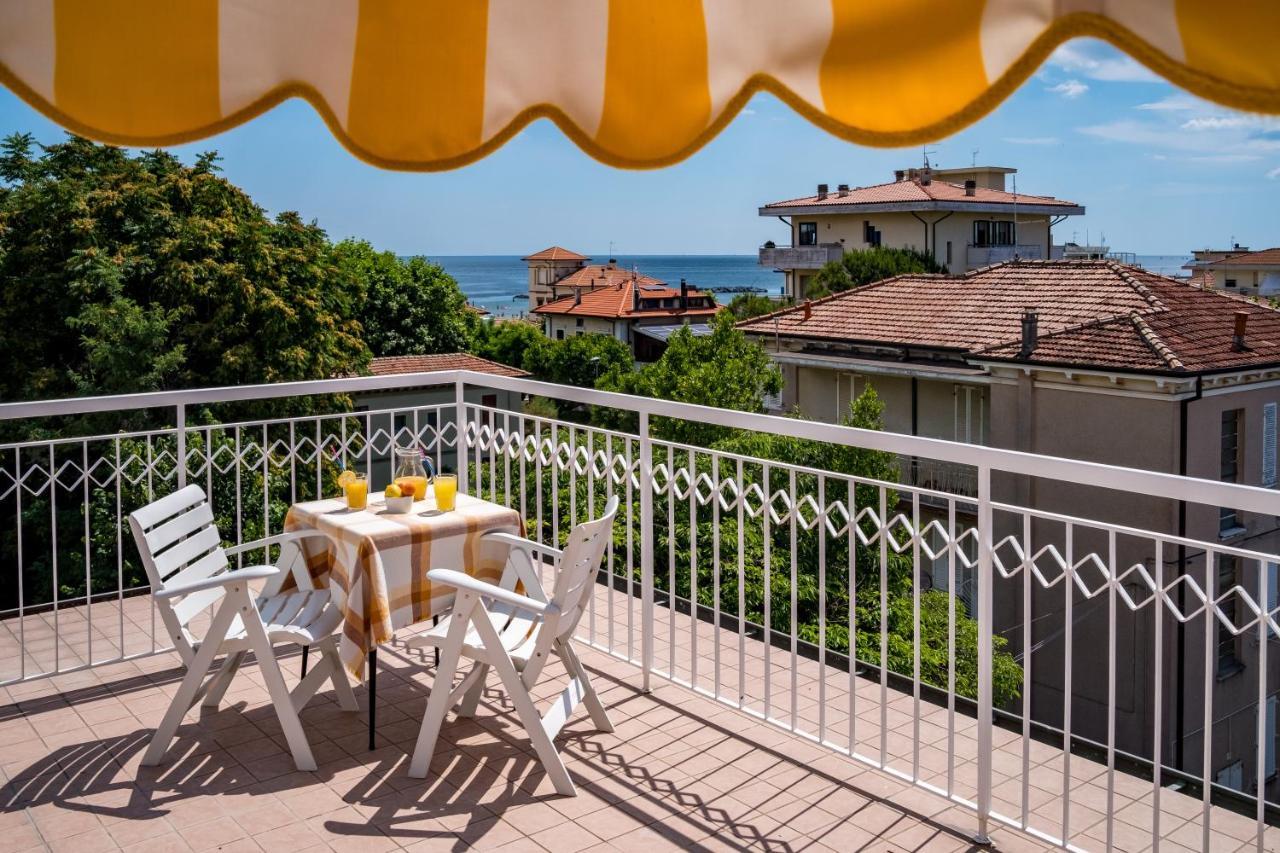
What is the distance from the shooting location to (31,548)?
2295cm

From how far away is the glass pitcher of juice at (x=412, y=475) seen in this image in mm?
4559

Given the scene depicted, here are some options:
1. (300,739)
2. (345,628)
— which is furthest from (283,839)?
(345,628)

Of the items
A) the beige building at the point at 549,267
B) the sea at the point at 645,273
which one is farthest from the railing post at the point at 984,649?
the sea at the point at 645,273

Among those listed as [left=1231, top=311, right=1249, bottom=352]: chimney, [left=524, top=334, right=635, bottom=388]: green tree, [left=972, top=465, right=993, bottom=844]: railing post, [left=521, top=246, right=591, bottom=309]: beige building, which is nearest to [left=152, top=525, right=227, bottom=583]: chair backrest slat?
[left=972, top=465, right=993, bottom=844]: railing post

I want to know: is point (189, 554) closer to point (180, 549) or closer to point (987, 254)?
point (180, 549)

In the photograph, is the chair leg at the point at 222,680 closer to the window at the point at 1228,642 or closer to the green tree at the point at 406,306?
the window at the point at 1228,642

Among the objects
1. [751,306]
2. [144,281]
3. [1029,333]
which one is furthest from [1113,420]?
[751,306]

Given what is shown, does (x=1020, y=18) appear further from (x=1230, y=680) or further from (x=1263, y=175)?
(x=1263, y=175)

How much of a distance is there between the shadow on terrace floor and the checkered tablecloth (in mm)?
464

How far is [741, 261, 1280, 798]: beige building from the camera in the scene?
2981 cm

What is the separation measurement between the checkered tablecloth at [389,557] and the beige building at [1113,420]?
989 inches

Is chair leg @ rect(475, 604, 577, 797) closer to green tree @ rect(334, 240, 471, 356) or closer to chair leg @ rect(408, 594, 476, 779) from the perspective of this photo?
chair leg @ rect(408, 594, 476, 779)

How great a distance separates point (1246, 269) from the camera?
3314 inches

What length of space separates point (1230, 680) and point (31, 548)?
32.4 metres
